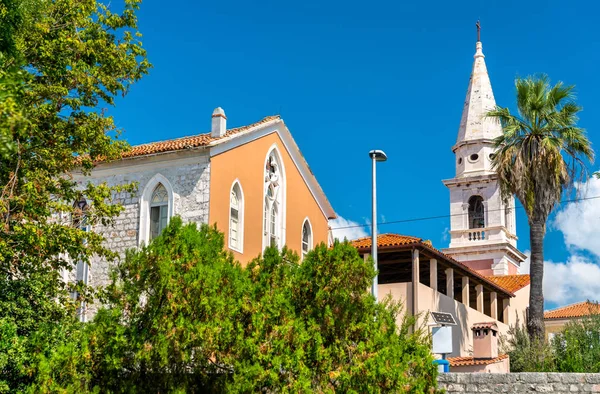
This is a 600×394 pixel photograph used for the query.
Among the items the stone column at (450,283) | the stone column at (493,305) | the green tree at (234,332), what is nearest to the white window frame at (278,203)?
the stone column at (450,283)

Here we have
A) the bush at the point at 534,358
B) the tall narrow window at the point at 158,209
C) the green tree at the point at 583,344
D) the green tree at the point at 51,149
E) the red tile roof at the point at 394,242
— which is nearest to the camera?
the green tree at the point at 51,149

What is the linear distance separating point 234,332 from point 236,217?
34.2ft

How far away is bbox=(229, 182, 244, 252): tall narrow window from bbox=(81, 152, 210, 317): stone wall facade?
4.29ft

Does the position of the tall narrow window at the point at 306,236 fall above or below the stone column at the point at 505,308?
above

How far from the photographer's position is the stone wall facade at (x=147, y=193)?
2167cm

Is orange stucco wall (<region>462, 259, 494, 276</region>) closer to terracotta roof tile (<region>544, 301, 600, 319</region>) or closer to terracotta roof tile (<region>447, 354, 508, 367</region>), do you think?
terracotta roof tile (<region>544, 301, 600, 319</region>)

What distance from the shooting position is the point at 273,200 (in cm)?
2516

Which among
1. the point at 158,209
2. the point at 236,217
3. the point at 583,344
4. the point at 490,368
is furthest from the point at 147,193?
the point at 583,344

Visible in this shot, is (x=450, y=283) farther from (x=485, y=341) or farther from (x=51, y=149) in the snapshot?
(x=51, y=149)

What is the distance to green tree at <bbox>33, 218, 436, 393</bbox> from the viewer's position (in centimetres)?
1252

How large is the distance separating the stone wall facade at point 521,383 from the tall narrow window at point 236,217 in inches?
318

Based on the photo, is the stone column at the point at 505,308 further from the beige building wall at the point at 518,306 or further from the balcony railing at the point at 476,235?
the balcony railing at the point at 476,235

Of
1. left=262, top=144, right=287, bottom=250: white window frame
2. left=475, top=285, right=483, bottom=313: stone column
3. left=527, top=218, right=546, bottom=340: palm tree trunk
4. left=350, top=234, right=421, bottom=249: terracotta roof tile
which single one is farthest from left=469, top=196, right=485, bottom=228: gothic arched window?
left=262, top=144, right=287, bottom=250: white window frame

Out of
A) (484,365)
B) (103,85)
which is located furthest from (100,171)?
(484,365)
